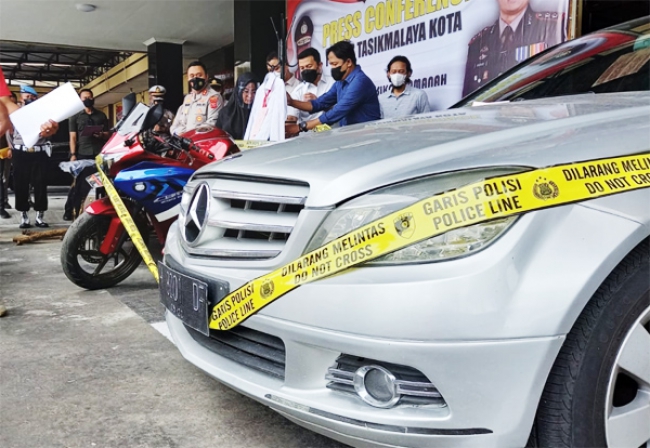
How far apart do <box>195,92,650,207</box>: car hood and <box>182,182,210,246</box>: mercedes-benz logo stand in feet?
0.35

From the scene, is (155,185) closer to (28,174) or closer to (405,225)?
(405,225)

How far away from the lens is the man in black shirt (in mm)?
8141

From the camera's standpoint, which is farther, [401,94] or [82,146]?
[82,146]

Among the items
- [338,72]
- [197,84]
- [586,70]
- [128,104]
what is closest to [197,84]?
[197,84]

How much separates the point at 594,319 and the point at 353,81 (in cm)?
450

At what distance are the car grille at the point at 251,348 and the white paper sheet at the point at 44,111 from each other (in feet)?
7.88

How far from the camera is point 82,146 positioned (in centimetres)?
891

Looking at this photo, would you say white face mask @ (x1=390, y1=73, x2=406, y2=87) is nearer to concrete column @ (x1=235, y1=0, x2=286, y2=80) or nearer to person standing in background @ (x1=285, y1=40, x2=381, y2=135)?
person standing in background @ (x1=285, y1=40, x2=381, y2=135)

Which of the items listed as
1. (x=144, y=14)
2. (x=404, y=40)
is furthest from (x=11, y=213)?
(x=404, y=40)

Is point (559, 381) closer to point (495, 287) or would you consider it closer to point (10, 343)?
point (495, 287)

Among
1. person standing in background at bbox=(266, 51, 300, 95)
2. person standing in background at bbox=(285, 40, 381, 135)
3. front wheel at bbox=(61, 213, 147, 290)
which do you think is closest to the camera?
front wheel at bbox=(61, 213, 147, 290)

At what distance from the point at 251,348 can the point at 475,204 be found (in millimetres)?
844

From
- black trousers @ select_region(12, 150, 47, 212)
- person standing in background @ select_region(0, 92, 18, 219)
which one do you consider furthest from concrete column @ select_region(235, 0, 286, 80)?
person standing in background @ select_region(0, 92, 18, 219)

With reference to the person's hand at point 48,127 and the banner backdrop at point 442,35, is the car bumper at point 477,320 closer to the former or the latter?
the person's hand at point 48,127
